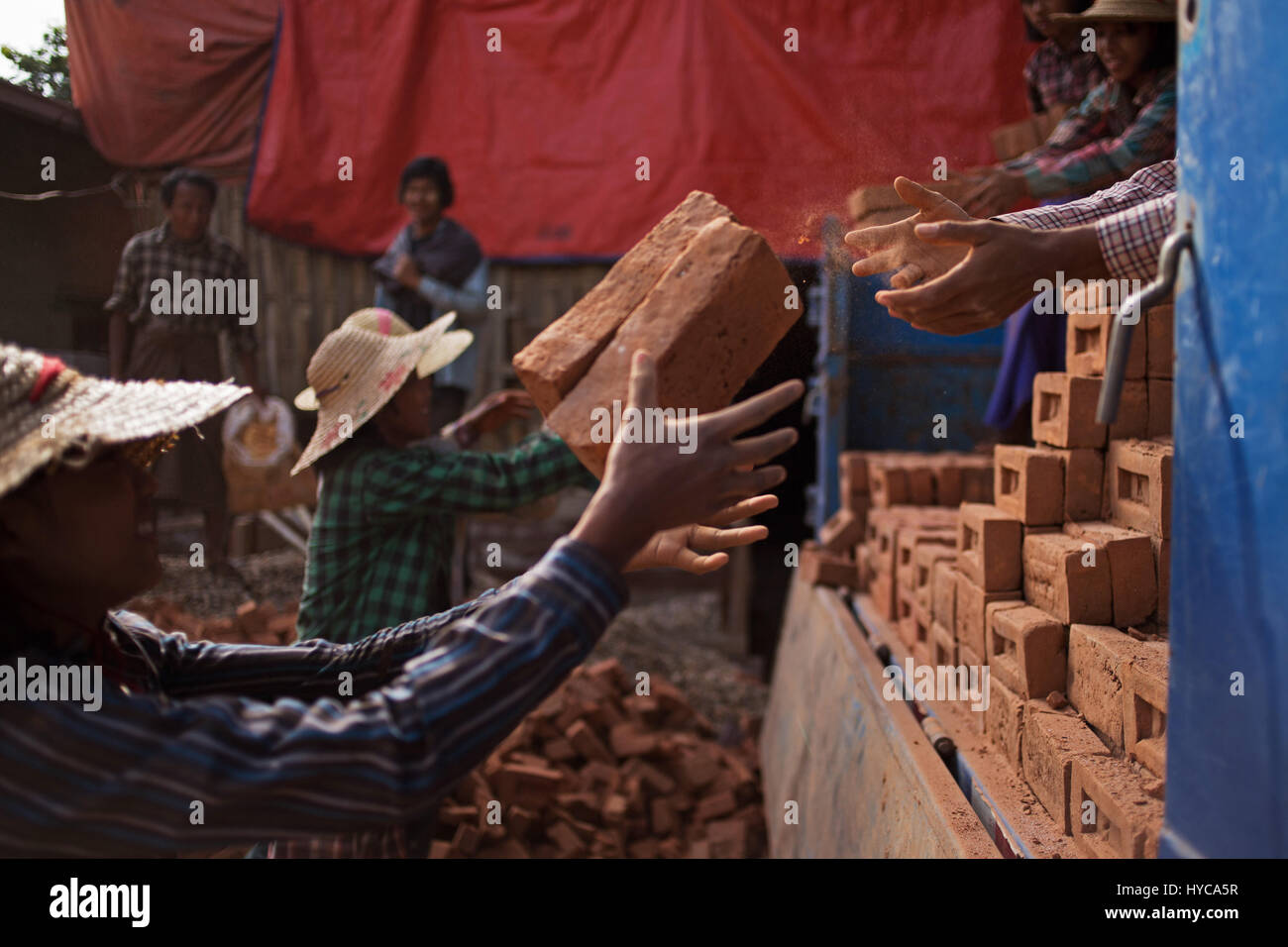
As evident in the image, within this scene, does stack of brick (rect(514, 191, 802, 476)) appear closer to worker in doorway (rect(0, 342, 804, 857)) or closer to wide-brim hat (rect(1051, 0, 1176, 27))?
worker in doorway (rect(0, 342, 804, 857))

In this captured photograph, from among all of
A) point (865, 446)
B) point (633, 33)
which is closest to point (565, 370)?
point (865, 446)

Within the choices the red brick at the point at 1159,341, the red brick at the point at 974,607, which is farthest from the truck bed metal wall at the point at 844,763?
the red brick at the point at 1159,341

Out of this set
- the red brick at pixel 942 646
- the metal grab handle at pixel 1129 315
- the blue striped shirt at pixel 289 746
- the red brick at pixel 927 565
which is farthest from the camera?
the red brick at pixel 927 565

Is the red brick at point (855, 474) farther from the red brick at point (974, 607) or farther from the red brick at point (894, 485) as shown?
the red brick at point (974, 607)

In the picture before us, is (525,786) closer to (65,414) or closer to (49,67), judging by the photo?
(65,414)

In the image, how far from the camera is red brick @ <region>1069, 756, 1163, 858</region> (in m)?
1.83

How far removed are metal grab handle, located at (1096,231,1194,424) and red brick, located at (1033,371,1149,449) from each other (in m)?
1.33

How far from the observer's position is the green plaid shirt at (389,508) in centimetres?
329

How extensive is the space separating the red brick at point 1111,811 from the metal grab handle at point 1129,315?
864 millimetres

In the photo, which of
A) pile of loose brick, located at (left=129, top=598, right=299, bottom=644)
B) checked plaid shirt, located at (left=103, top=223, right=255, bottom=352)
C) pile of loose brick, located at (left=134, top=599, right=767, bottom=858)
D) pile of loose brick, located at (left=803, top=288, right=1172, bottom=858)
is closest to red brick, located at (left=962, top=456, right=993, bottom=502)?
pile of loose brick, located at (left=803, top=288, right=1172, bottom=858)

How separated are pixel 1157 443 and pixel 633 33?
611cm
